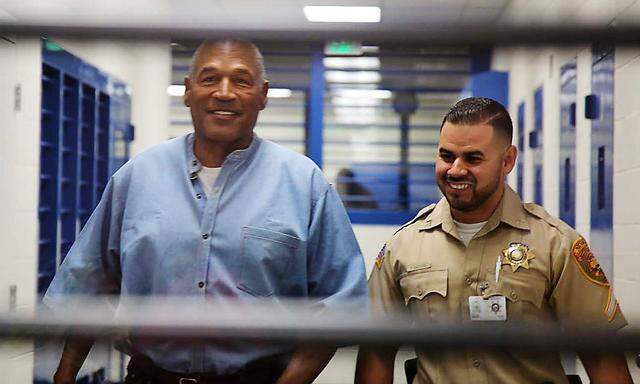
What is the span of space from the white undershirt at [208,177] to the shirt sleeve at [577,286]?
0.69m

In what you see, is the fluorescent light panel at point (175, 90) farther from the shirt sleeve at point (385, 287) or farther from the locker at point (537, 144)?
the shirt sleeve at point (385, 287)

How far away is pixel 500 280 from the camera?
5.10ft

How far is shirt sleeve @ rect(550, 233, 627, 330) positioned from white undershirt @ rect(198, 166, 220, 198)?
2.27 feet

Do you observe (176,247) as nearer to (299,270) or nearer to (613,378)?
(299,270)

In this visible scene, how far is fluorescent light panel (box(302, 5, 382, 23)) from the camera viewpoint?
4530 millimetres

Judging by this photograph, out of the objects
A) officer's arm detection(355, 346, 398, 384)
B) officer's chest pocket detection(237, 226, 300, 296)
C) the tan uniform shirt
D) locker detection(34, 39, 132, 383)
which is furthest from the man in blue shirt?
locker detection(34, 39, 132, 383)

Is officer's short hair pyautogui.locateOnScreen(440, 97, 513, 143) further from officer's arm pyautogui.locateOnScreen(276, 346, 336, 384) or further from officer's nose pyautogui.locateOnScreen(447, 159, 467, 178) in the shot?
officer's arm pyautogui.locateOnScreen(276, 346, 336, 384)

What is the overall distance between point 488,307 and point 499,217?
20cm

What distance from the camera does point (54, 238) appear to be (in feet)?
9.70

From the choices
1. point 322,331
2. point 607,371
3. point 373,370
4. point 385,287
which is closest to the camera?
point 322,331

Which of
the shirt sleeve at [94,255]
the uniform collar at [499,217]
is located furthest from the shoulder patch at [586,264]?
the shirt sleeve at [94,255]

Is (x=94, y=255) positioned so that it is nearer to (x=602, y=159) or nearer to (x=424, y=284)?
(x=424, y=284)

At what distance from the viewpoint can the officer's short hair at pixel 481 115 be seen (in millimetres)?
1570

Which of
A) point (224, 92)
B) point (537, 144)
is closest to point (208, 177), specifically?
point (224, 92)
